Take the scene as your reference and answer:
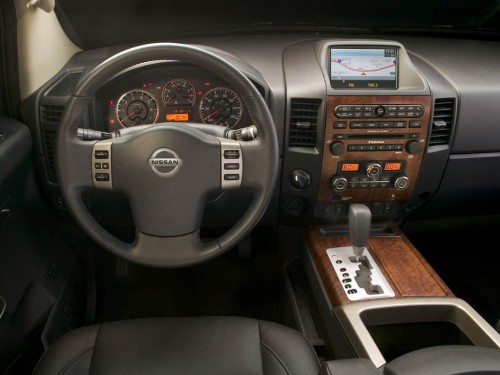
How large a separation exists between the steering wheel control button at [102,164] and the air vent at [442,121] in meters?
1.01

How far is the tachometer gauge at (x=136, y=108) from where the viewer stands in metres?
1.49

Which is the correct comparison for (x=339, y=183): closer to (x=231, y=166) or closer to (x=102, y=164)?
(x=231, y=166)

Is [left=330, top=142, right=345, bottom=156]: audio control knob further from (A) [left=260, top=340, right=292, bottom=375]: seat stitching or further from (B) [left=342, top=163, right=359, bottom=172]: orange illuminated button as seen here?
(A) [left=260, top=340, right=292, bottom=375]: seat stitching

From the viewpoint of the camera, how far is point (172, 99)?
1505 mm

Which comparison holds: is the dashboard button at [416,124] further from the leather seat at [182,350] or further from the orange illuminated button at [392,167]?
the leather seat at [182,350]

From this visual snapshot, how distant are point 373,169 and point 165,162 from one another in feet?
2.38

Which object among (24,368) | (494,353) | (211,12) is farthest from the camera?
(211,12)

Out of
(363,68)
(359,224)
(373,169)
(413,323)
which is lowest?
(413,323)

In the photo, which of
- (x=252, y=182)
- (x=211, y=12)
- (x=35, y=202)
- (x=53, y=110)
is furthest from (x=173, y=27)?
(x=252, y=182)

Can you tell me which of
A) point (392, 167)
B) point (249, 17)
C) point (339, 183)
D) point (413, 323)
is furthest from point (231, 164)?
point (249, 17)

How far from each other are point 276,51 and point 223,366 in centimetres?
104

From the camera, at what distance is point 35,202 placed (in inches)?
64.2

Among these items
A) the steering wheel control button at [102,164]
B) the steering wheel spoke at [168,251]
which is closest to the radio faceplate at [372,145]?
the steering wheel spoke at [168,251]

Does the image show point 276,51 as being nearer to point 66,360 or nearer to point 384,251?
point 384,251
